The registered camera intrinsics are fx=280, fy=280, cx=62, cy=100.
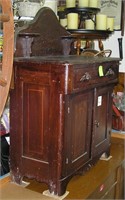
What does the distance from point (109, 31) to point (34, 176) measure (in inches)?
45.9

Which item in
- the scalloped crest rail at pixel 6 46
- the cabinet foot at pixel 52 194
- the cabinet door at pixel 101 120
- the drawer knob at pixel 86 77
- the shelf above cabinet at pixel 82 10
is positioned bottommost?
the cabinet foot at pixel 52 194

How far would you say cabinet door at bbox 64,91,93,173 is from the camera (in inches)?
56.9

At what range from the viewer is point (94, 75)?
5.07ft

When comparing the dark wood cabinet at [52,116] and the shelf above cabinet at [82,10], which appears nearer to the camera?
the dark wood cabinet at [52,116]

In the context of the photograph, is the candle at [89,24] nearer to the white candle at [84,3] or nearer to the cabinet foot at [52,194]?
the white candle at [84,3]

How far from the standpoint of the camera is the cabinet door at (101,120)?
1685 mm

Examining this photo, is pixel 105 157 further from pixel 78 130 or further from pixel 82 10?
pixel 82 10

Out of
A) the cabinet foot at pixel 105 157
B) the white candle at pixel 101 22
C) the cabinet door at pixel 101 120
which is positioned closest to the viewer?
the cabinet door at pixel 101 120

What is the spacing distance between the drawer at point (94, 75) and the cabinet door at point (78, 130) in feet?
0.23

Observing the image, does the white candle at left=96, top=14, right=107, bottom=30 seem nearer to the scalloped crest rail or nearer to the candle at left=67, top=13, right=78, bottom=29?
the candle at left=67, top=13, right=78, bottom=29

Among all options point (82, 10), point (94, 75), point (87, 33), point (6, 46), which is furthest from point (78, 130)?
point (82, 10)

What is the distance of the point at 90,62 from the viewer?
1.47 meters

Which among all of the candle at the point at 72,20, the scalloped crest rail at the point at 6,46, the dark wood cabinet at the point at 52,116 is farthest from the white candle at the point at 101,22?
the scalloped crest rail at the point at 6,46

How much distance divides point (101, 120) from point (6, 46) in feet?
2.71
